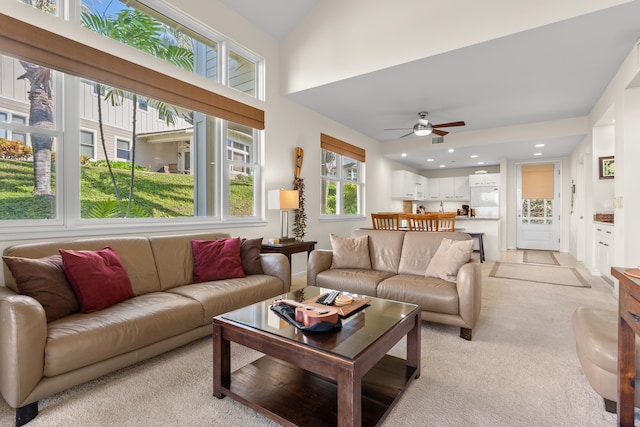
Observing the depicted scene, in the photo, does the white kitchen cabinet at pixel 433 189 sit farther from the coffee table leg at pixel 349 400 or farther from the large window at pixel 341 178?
the coffee table leg at pixel 349 400

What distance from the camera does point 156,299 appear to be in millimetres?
2297

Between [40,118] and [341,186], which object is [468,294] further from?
[341,186]

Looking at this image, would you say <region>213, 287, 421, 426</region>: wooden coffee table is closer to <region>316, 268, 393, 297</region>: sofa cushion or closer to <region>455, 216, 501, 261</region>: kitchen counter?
<region>316, 268, 393, 297</region>: sofa cushion

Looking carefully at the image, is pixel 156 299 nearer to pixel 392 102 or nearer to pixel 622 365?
pixel 622 365

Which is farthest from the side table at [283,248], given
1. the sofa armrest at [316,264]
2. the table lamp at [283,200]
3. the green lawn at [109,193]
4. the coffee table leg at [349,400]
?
the coffee table leg at [349,400]

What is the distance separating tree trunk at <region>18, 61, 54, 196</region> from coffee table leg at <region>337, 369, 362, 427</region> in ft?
9.15

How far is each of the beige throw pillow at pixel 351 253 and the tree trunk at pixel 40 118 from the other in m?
2.68

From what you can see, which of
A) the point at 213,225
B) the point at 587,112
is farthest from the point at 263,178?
the point at 587,112

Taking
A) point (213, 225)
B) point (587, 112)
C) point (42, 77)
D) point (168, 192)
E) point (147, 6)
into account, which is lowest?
point (213, 225)

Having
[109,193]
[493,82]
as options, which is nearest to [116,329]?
[109,193]

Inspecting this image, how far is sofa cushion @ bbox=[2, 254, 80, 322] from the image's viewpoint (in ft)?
6.08

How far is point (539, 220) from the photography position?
27.1 feet

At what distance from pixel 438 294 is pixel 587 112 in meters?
5.11

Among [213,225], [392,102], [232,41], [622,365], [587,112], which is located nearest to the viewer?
[622,365]
